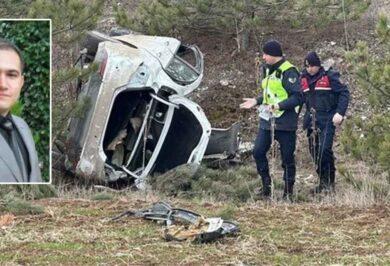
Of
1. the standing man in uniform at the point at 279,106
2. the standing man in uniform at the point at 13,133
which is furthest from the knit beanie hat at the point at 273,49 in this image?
the standing man in uniform at the point at 13,133

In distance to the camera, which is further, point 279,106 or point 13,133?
point 279,106

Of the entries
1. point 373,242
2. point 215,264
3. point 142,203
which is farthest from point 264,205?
point 215,264

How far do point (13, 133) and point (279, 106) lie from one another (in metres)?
3.88

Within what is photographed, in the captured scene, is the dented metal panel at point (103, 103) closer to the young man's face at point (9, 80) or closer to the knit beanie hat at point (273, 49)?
the knit beanie hat at point (273, 49)

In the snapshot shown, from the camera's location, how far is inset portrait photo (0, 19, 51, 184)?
534cm

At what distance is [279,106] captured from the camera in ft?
28.6

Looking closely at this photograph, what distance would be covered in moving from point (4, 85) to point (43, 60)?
0.39m

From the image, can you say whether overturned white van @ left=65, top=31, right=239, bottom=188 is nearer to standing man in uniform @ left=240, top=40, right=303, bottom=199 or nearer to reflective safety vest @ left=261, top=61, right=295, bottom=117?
standing man in uniform @ left=240, top=40, right=303, bottom=199

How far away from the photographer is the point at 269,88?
8898 mm

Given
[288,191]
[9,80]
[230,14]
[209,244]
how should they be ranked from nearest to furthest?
[9,80] < [209,244] < [288,191] < [230,14]

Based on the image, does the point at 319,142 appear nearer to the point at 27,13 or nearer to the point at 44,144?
the point at 27,13

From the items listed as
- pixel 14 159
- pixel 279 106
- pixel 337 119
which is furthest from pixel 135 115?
pixel 14 159

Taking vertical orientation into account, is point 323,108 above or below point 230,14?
below

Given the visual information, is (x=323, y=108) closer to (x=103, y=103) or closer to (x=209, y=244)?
(x=103, y=103)
